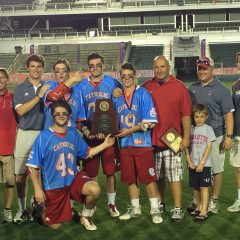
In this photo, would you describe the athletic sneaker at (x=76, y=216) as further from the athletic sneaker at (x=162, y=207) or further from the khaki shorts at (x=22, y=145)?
the athletic sneaker at (x=162, y=207)

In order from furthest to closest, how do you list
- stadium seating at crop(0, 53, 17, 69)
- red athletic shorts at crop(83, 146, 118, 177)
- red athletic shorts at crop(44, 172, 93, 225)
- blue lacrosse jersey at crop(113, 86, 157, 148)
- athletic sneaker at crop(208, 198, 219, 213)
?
stadium seating at crop(0, 53, 17, 69), athletic sneaker at crop(208, 198, 219, 213), red athletic shorts at crop(83, 146, 118, 177), blue lacrosse jersey at crop(113, 86, 157, 148), red athletic shorts at crop(44, 172, 93, 225)

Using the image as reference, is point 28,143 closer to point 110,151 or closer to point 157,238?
point 110,151

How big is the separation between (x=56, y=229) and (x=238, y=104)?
3.12m

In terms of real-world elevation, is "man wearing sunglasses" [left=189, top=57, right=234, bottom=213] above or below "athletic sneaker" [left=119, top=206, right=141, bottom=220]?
above

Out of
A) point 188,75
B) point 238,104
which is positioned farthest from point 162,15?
point 238,104

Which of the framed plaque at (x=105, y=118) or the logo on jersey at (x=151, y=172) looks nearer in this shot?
the framed plaque at (x=105, y=118)

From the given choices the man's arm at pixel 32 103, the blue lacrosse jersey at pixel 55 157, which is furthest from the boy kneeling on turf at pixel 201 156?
the man's arm at pixel 32 103

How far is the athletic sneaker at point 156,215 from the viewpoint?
588 cm

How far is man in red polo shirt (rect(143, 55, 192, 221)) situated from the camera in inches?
233

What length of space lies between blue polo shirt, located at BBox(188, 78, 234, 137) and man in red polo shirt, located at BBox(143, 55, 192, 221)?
27cm

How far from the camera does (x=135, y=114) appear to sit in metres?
5.95

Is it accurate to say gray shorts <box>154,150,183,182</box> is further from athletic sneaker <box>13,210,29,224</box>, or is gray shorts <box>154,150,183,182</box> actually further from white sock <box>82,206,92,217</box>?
athletic sneaker <box>13,210,29,224</box>

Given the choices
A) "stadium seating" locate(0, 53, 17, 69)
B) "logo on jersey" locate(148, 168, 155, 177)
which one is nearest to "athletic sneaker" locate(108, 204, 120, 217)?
"logo on jersey" locate(148, 168, 155, 177)

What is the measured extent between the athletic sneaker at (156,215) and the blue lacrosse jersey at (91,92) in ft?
5.08
